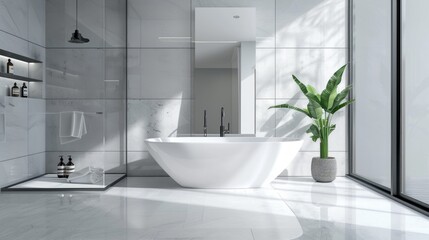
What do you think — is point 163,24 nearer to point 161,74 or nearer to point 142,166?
point 161,74

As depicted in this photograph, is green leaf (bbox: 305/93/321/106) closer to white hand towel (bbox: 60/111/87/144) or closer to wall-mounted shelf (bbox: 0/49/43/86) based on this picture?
white hand towel (bbox: 60/111/87/144)

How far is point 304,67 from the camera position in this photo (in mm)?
4914

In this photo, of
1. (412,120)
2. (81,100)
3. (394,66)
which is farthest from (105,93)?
(412,120)

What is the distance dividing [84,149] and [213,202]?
1501 millimetres

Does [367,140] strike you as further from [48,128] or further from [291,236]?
[48,128]

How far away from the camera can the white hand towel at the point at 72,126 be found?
4016 millimetres

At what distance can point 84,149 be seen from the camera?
4.04 metres

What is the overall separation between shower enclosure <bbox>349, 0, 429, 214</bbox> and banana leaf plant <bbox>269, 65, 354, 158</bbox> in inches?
20.8

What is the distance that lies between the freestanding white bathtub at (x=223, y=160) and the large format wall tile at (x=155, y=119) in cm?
95

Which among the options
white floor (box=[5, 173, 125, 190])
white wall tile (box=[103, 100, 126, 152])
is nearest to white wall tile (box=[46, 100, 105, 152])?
white wall tile (box=[103, 100, 126, 152])

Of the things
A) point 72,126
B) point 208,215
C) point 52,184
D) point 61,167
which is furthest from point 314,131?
point 52,184

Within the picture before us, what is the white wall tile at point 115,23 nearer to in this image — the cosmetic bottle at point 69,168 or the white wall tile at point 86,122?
the white wall tile at point 86,122

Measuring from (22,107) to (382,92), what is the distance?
4.42 m

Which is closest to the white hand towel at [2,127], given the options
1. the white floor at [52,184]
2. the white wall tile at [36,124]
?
the white wall tile at [36,124]
